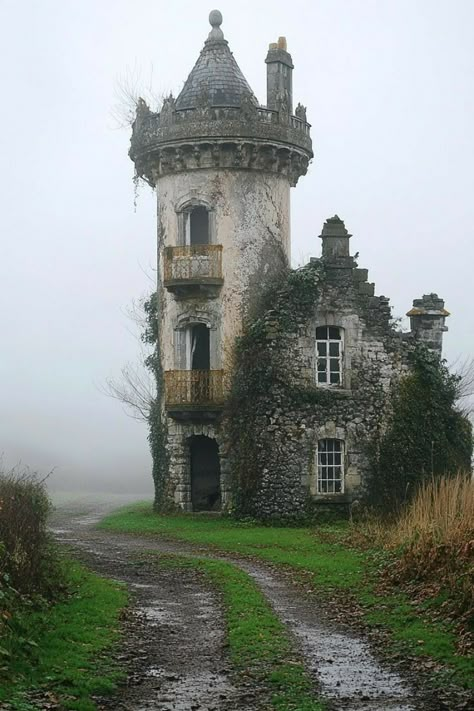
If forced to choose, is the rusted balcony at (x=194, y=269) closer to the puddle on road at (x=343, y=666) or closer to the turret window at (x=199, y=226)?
the turret window at (x=199, y=226)

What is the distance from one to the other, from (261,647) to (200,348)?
885 inches

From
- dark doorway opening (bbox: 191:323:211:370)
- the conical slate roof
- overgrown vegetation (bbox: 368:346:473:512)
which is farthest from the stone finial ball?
overgrown vegetation (bbox: 368:346:473:512)

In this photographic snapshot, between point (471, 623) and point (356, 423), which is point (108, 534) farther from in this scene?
point (471, 623)

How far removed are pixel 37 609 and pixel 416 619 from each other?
544 cm

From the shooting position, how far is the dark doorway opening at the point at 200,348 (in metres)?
36.9

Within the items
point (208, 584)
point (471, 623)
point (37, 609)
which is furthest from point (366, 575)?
point (37, 609)

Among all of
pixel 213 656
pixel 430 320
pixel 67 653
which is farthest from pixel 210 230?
pixel 67 653

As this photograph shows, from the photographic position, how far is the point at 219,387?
116 ft

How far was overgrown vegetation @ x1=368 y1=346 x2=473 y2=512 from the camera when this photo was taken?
Result: 33844mm

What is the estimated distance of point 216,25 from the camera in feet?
127

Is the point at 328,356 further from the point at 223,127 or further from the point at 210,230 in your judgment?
the point at 223,127

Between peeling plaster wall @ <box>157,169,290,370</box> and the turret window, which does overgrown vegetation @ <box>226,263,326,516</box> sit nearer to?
peeling plaster wall @ <box>157,169,290,370</box>

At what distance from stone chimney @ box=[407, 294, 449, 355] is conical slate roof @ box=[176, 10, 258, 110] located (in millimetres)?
8346

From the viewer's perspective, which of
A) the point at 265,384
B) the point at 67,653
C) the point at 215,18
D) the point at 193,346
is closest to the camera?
the point at 67,653
